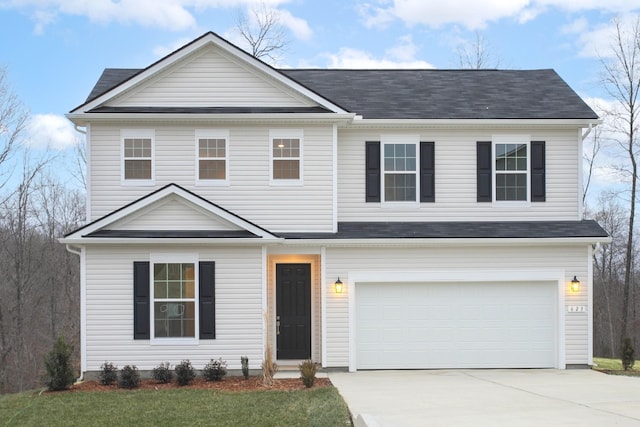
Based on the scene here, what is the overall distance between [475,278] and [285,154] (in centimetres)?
533

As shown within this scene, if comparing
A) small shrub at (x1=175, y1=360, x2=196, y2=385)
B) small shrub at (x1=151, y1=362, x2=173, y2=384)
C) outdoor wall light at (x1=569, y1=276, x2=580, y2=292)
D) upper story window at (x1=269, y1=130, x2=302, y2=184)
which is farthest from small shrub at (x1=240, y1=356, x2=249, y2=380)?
outdoor wall light at (x1=569, y1=276, x2=580, y2=292)

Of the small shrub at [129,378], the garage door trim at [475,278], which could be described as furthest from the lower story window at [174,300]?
the garage door trim at [475,278]

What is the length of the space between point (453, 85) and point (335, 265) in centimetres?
637

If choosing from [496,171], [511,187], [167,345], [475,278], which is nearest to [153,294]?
[167,345]

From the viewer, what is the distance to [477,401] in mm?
11094

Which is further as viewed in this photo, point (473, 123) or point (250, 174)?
point (473, 123)

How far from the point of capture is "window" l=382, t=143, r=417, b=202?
52.6 feet

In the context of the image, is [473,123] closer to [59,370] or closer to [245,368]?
[245,368]

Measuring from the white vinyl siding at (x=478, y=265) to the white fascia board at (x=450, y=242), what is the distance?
0.71 feet

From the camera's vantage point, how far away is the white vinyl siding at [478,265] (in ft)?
50.0

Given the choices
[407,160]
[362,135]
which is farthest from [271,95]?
[407,160]

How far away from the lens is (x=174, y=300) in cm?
1434

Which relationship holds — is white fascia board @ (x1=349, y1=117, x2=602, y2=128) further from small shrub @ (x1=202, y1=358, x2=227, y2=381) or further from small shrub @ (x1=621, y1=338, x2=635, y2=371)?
small shrub @ (x1=202, y1=358, x2=227, y2=381)

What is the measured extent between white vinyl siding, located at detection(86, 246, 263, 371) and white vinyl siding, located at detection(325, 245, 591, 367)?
1966mm
